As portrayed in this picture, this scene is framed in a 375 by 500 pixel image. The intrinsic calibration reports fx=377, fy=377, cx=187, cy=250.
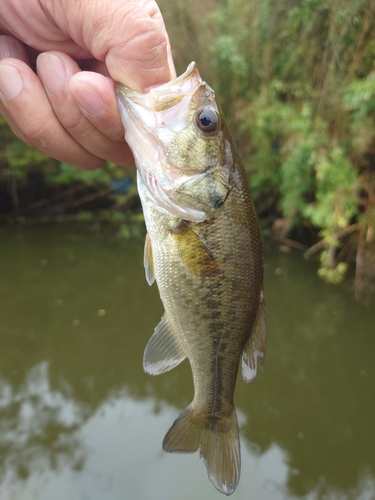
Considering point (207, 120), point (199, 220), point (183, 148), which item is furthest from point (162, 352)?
point (207, 120)

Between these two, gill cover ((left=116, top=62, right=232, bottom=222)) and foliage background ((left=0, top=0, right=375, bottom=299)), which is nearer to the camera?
gill cover ((left=116, top=62, right=232, bottom=222))

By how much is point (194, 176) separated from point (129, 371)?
3.09 meters

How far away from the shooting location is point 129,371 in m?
3.94

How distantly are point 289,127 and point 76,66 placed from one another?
4.82m

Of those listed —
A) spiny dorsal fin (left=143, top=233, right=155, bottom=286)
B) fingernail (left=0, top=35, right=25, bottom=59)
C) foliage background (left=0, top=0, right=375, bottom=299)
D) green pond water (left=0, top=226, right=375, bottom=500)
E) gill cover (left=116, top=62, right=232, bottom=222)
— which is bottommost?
green pond water (left=0, top=226, right=375, bottom=500)

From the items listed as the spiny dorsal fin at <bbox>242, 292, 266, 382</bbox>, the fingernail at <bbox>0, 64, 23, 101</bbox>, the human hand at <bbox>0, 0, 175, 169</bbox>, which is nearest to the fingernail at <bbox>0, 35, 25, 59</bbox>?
the human hand at <bbox>0, 0, 175, 169</bbox>

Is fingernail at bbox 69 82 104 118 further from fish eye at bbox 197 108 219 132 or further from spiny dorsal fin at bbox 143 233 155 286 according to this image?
spiny dorsal fin at bbox 143 233 155 286

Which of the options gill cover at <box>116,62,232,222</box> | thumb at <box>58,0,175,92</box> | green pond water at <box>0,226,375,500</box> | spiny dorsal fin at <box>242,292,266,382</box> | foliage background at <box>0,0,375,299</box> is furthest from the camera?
foliage background at <box>0,0,375,299</box>

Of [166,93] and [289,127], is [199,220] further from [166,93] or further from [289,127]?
[289,127]

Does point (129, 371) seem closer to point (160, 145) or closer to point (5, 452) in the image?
point (5, 452)

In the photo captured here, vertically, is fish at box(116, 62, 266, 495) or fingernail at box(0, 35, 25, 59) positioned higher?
fingernail at box(0, 35, 25, 59)

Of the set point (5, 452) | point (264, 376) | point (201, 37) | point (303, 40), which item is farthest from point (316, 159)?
point (5, 452)

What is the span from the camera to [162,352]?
1472 mm

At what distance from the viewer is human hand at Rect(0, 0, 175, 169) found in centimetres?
118
